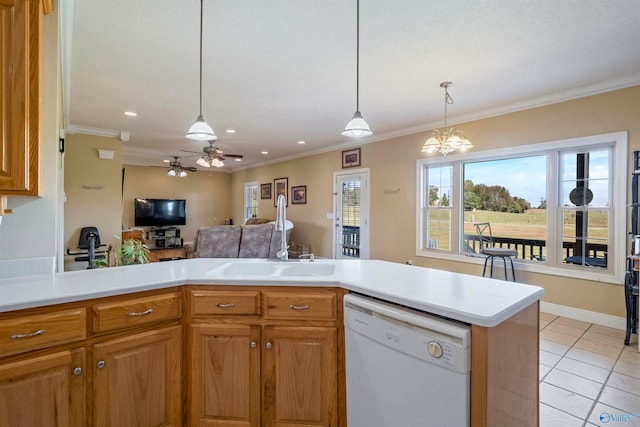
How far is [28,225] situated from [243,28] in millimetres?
1874

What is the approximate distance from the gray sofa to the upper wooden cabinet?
3.96 m

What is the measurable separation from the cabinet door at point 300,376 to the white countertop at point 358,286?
10.5 inches

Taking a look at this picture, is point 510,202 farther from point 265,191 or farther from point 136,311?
point 265,191

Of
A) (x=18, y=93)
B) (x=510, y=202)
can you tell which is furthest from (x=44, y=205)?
(x=510, y=202)

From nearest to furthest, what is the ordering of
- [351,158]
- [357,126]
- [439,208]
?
[357,126], [439,208], [351,158]

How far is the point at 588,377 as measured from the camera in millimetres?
2307

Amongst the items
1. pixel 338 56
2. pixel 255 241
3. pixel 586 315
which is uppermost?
pixel 338 56

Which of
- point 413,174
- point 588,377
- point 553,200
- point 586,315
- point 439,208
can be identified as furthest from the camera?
point 413,174

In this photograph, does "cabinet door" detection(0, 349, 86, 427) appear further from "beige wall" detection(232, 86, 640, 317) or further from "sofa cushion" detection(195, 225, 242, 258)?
"beige wall" detection(232, 86, 640, 317)

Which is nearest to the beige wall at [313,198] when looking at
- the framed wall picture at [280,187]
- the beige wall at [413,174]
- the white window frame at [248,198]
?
the beige wall at [413,174]

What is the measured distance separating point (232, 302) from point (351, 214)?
486cm

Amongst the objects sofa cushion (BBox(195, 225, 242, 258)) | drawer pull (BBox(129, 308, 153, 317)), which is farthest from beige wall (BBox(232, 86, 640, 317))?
drawer pull (BBox(129, 308, 153, 317))

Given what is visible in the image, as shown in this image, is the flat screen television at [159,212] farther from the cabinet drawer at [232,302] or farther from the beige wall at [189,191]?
the cabinet drawer at [232,302]

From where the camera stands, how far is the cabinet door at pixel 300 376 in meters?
1.55
